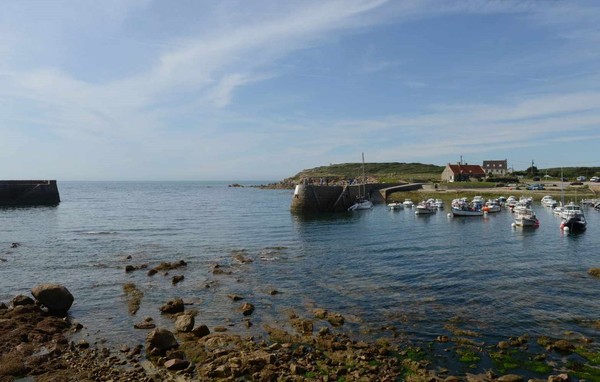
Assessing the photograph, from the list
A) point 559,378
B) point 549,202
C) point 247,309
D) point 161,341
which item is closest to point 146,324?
point 161,341

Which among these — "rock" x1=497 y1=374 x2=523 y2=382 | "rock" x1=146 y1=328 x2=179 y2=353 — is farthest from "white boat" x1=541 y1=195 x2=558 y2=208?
"rock" x1=146 y1=328 x2=179 y2=353

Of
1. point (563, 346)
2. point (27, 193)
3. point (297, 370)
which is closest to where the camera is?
point (297, 370)

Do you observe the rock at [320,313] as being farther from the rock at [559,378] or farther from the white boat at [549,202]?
the white boat at [549,202]

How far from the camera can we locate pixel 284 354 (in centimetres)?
1712

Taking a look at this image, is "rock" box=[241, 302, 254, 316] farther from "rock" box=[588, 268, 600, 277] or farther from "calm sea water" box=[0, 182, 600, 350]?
A: "rock" box=[588, 268, 600, 277]

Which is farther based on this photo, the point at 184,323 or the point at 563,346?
the point at 184,323

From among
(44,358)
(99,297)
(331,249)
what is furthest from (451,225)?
(44,358)

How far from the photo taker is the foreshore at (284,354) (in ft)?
50.7

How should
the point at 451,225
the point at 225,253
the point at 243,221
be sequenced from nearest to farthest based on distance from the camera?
the point at 225,253, the point at 451,225, the point at 243,221

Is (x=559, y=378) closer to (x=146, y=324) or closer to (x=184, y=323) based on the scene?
(x=184, y=323)

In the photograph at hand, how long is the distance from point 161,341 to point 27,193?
10138cm

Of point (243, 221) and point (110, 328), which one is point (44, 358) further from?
point (243, 221)

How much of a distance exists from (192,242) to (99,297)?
71.0 ft

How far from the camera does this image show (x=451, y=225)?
62.9 m
